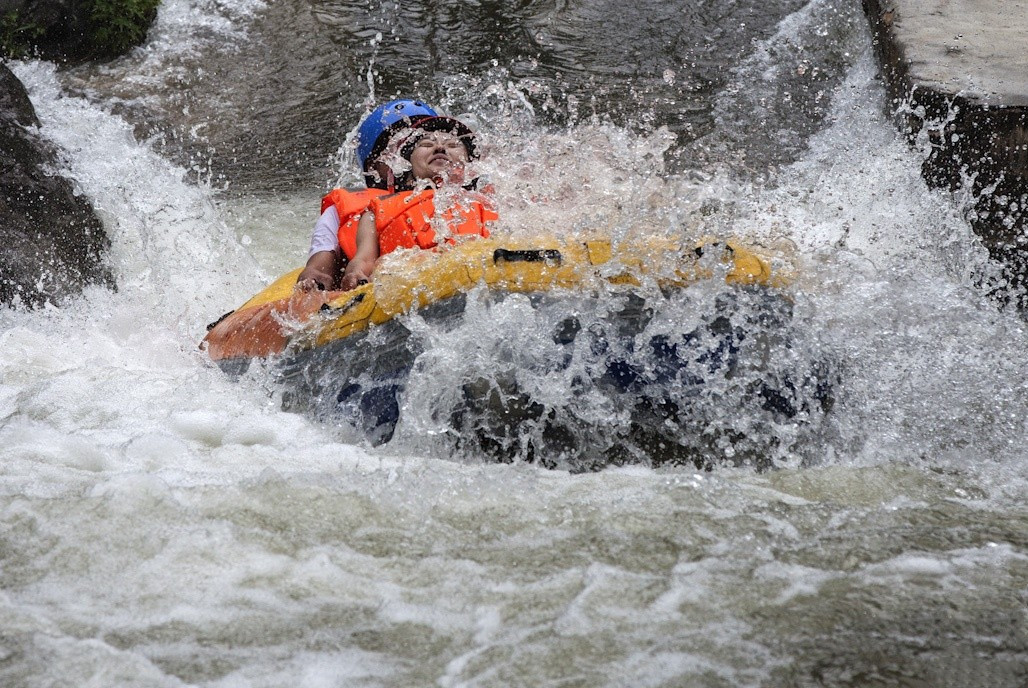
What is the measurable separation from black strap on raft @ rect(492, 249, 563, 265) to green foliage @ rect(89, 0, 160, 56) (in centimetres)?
521

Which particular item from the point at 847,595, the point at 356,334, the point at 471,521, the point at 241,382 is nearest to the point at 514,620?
the point at 471,521

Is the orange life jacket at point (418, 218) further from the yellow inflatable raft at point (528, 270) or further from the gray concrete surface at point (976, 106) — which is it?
the gray concrete surface at point (976, 106)

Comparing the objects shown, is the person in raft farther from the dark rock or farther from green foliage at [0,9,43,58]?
green foliage at [0,9,43,58]

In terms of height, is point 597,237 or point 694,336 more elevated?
point 597,237

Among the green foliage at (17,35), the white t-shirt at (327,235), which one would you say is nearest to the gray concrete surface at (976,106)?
the white t-shirt at (327,235)

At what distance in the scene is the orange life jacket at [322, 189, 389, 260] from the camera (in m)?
4.57

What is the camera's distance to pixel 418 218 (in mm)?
4328

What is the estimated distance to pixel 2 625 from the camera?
7.07 feet

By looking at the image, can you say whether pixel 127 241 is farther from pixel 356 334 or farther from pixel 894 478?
pixel 894 478

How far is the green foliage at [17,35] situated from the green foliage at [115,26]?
0.38 m

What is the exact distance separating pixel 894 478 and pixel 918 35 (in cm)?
400

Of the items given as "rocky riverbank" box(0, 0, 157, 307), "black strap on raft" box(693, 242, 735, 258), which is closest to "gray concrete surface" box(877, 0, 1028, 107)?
"black strap on raft" box(693, 242, 735, 258)

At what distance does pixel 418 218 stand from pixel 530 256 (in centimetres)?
100

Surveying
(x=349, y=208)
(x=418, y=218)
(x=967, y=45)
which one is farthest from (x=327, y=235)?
(x=967, y=45)
